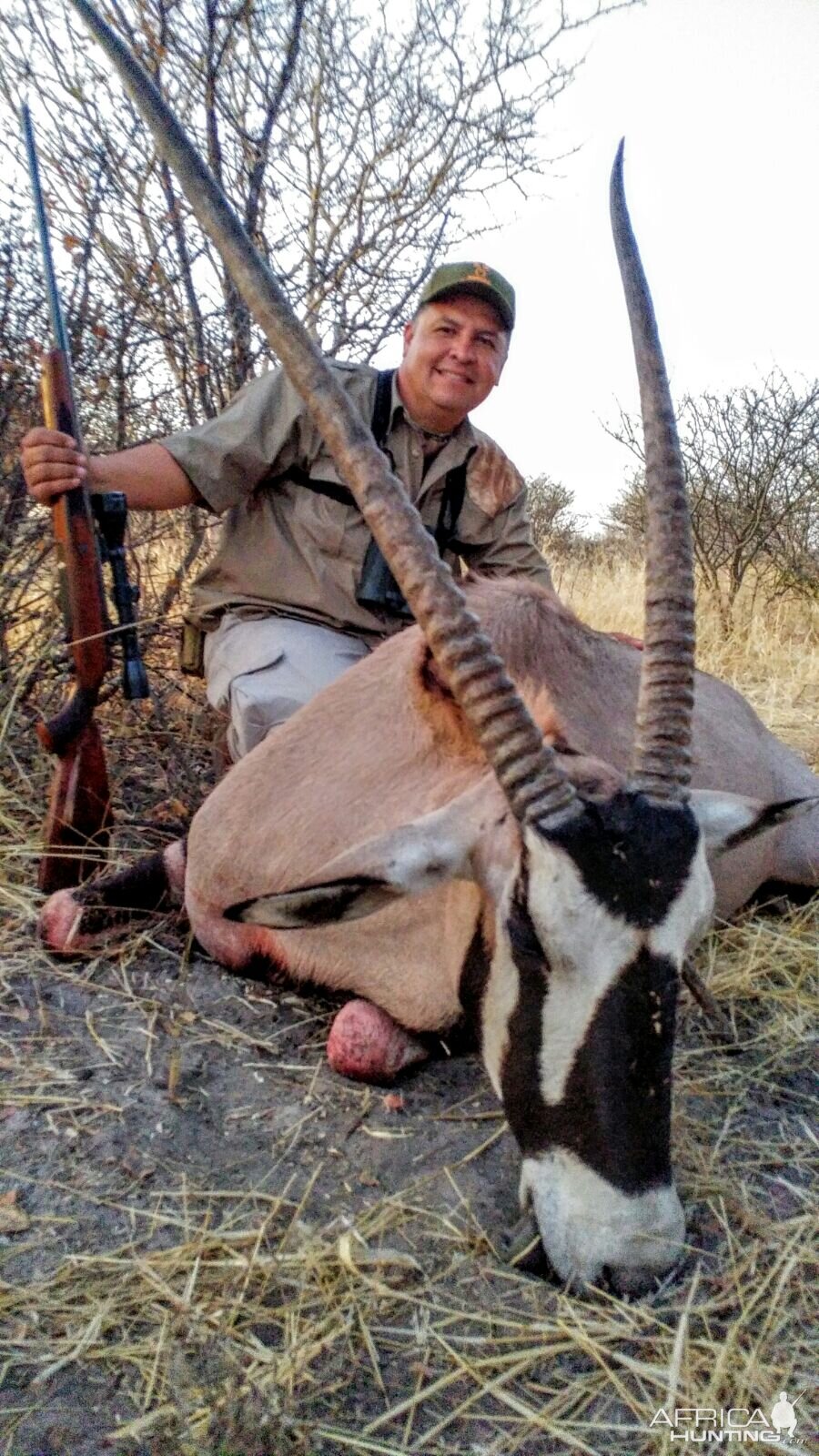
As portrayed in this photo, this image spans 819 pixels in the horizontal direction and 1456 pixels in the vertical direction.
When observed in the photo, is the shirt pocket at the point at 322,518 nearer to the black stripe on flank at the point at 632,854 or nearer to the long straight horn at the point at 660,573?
the long straight horn at the point at 660,573

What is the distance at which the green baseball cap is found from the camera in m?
4.57

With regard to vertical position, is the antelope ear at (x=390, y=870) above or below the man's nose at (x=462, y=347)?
below

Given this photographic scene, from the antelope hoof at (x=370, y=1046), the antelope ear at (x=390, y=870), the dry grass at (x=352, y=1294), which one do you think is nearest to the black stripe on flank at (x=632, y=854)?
the antelope ear at (x=390, y=870)

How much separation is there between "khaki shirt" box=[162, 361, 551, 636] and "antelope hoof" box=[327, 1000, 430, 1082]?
2.12 metres

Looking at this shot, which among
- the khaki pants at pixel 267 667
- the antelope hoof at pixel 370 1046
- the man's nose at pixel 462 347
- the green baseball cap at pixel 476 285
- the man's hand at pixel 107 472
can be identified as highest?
the green baseball cap at pixel 476 285

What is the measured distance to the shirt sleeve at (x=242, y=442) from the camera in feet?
13.9

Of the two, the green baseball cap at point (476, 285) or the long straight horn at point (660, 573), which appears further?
the green baseball cap at point (476, 285)

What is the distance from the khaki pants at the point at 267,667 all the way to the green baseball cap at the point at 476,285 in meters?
1.55

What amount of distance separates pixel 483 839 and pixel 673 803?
0.43 meters

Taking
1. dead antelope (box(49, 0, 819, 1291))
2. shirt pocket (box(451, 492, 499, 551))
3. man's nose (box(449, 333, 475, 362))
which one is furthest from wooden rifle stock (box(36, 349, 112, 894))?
shirt pocket (box(451, 492, 499, 551))

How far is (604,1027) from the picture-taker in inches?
80.6

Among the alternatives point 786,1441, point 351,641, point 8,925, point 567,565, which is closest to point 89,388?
point 351,641

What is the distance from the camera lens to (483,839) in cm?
240

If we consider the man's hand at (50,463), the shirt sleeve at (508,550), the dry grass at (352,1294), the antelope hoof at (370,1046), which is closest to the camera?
the dry grass at (352,1294)
